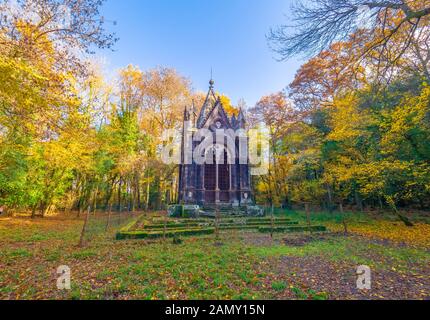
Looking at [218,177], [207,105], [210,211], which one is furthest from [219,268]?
[207,105]

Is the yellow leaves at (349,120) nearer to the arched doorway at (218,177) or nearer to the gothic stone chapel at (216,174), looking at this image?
the gothic stone chapel at (216,174)

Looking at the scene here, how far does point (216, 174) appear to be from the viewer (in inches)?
690

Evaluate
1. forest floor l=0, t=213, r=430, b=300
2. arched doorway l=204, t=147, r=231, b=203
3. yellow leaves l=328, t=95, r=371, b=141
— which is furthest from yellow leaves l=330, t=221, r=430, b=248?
arched doorway l=204, t=147, r=231, b=203

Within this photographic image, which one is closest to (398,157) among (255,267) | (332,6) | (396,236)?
(396,236)

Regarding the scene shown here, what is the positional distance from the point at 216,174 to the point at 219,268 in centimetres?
1237

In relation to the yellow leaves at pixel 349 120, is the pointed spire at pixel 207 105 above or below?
above

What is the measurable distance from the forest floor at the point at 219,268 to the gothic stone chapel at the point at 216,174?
835 centimetres

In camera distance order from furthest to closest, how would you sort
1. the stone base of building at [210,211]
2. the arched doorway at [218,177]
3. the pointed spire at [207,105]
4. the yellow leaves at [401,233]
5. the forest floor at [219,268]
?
the pointed spire at [207,105] → the arched doorway at [218,177] → the stone base of building at [210,211] → the yellow leaves at [401,233] → the forest floor at [219,268]

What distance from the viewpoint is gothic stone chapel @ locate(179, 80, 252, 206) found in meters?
17.1

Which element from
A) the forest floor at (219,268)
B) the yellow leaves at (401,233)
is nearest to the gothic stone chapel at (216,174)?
the forest floor at (219,268)

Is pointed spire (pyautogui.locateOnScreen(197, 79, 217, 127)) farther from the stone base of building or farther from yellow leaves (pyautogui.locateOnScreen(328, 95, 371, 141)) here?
yellow leaves (pyautogui.locateOnScreen(328, 95, 371, 141))

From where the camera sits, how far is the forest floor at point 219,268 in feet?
12.7

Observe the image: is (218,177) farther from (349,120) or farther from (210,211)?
(349,120)

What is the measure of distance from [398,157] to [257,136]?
15.0 metres
